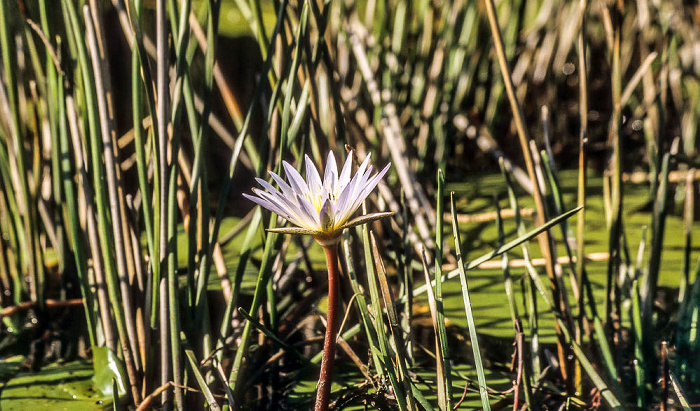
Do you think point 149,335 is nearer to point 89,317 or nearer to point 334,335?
point 89,317

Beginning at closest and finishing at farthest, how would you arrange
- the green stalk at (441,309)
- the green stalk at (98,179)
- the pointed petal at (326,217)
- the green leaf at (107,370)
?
the pointed petal at (326,217)
the green stalk at (441,309)
the green stalk at (98,179)
the green leaf at (107,370)

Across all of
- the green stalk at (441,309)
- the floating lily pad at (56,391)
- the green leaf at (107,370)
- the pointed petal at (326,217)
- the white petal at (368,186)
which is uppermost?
the white petal at (368,186)

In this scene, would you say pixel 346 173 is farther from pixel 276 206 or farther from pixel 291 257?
pixel 291 257

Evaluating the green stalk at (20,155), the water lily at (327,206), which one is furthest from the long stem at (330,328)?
the green stalk at (20,155)

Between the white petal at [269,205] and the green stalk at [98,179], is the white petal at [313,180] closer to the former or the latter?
the white petal at [269,205]

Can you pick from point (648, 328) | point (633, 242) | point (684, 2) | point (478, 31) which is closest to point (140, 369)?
point (648, 328)

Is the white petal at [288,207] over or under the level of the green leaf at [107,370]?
over

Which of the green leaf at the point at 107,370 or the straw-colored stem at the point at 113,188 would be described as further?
the green leaf at the point at 107,370

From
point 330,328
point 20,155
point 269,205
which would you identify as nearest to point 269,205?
point 269,205
